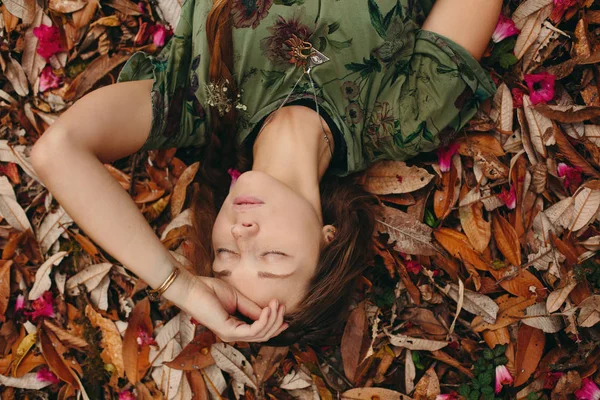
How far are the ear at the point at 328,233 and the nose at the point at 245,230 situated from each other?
0.30m

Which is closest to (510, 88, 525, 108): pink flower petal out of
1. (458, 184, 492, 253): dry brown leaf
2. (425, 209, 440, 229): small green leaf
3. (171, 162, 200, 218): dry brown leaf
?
(458, 184, 492, 253): dry brown leaf

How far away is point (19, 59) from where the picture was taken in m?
2.46

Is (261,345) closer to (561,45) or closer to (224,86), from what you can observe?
(224,86)

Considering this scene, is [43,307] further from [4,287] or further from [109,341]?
[109,341]

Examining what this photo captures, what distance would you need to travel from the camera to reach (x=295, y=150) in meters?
1.98

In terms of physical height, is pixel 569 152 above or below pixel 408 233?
above

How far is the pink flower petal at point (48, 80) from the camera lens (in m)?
2.42

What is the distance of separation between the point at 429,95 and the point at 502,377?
1115 mm

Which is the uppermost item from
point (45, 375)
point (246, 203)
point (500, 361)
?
point (246, 203)

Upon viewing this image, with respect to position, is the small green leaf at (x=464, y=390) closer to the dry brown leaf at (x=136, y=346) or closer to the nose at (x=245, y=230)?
the nose at (x=245, y=230)

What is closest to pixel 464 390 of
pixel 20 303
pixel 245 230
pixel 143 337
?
pixel 245 230

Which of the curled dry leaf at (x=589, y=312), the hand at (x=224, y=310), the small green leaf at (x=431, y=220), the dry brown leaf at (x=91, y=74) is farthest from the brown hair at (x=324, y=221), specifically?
the curled dry leaf at (x=589, y=312)

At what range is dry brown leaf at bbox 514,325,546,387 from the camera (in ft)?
6.88

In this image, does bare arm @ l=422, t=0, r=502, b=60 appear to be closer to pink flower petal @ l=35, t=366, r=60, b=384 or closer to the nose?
the nose
